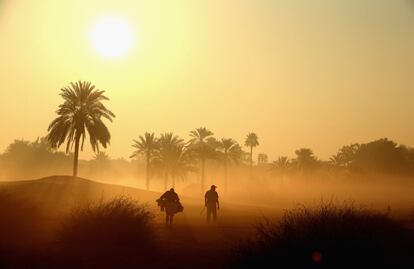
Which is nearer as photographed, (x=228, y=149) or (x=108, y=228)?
(x=108, y=228)

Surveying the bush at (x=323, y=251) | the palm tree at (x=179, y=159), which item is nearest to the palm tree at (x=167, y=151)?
the palm tree at (x=179, y=159)

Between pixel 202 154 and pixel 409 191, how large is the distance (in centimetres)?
3691

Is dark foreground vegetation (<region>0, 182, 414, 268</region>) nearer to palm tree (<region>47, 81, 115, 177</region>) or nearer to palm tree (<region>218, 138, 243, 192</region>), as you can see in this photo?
palm tree (<region>47, 81, 115, 177</region>)

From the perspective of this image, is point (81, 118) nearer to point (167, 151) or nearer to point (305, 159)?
point (167, 151)

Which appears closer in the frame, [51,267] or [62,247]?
[51,267]

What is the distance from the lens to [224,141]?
85688mm

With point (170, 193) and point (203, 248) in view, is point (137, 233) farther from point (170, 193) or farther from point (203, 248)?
point (170, 193)

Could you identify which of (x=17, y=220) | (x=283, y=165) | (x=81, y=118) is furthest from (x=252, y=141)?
(x=17, y=220)

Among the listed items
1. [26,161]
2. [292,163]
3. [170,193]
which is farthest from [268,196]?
[170,193]

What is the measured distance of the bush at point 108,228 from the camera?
15.3 metres

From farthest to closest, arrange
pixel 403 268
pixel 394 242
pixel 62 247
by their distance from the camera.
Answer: pixel 62 247
pixel 394 242
pixel 403 268

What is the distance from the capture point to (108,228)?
52.0ft

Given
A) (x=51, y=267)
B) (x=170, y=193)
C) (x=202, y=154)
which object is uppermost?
(x=202, y=154)

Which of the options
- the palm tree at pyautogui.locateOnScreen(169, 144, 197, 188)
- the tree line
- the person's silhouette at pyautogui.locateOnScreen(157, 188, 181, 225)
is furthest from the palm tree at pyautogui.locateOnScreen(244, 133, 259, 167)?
the person's silhouette at pyautogui.locateOnScreen(157, 188, 181, 225)
